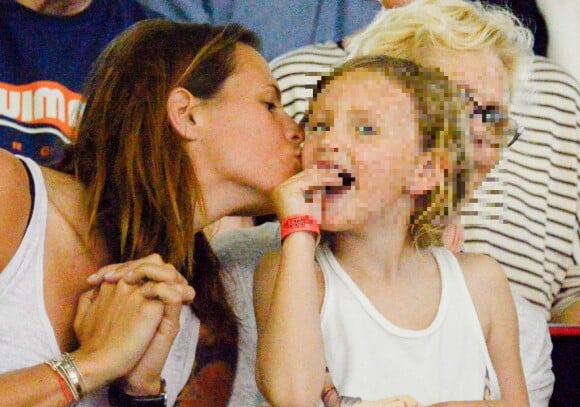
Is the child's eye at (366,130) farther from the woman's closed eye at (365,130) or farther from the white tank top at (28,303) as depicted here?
the white tank top at (28,303)

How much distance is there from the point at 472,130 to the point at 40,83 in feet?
2.07

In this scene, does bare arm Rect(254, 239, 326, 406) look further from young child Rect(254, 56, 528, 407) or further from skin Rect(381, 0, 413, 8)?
skin Rect(381, 0, 413, 8)

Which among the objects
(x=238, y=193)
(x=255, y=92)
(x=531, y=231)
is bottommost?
(x=531, y=231)

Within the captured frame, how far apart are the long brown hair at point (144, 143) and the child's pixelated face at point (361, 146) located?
16 cm

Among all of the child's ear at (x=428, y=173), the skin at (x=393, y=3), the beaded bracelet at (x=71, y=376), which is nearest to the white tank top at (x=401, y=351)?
the child's ear at (x=428, y=173)

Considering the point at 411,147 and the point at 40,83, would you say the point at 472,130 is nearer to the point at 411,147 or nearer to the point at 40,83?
the point at 411,147

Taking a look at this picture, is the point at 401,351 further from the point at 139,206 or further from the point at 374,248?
the point at 139,206

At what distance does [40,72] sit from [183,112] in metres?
0.38

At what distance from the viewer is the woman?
2.42 ft

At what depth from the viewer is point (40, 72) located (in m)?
1.13

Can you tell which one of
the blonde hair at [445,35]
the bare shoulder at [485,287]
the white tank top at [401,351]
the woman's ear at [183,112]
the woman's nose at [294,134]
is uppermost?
the blonde hair at [445,35]

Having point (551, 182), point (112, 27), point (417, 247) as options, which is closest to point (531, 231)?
point (551, 182)

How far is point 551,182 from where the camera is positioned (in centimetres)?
110

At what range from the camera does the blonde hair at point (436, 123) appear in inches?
29.5
